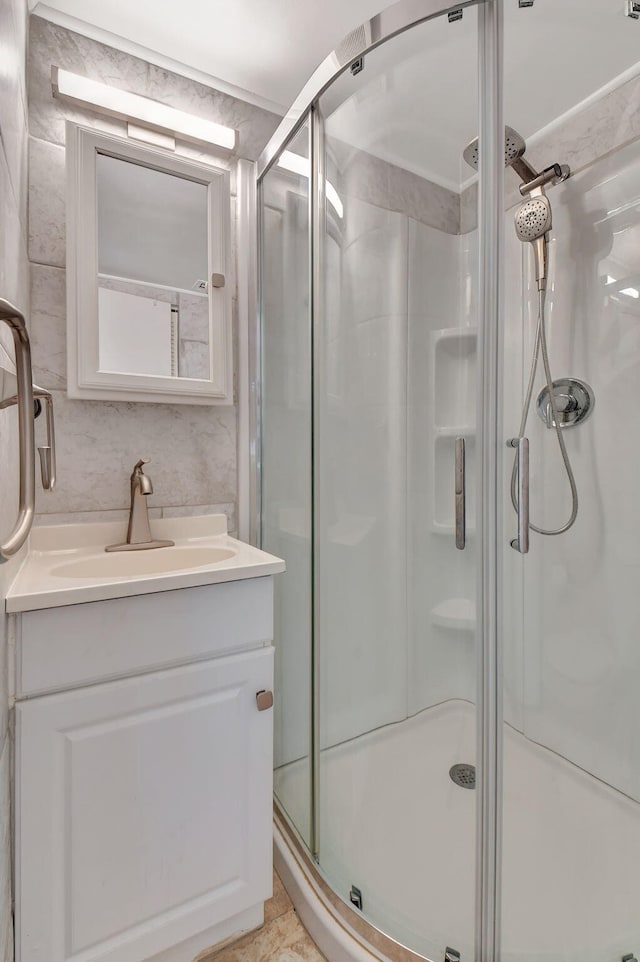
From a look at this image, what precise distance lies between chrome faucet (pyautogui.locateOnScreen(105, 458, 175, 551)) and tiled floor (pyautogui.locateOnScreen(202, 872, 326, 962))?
983 millimetres

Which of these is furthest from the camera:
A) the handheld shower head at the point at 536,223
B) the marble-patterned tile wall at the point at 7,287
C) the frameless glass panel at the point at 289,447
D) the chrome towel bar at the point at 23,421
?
the frameless glass panel at the point at 289,447

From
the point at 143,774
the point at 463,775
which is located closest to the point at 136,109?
the point at 143,774

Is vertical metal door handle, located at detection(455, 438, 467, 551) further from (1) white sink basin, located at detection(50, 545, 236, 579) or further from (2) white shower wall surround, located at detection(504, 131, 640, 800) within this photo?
(1) white sink basin, located at detection(50, 545, 236, 579)

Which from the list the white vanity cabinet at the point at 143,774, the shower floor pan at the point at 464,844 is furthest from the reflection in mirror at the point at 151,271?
the shower floor pan at the point at 464,844

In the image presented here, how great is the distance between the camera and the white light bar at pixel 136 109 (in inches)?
49.6

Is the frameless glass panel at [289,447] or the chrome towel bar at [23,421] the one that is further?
the frameless glass panel at [289,447]

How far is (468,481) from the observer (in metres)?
0.96

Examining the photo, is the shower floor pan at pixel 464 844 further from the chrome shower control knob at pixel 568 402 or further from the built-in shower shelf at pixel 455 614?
the chrome shower control knob at pixel 568 402

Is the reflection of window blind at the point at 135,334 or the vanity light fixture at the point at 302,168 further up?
the vanity light fixture at the point at 302,168

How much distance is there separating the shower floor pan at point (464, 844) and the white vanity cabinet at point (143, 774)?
0.73 ft

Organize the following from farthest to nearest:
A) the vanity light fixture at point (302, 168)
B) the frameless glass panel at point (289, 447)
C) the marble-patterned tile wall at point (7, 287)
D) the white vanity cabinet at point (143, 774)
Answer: the frameless glass panel at point (289, 447) < the vanity light fixture at point (302, 168) < the white vanity cabinet at point (143, 774) < the marble-patterned tile wall at point (7, 287)

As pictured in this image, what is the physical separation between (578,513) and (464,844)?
0.79m

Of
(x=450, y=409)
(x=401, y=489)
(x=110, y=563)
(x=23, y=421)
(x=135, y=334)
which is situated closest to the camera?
(x=23, y=421)

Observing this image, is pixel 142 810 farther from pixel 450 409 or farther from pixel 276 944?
pixel 450 409
